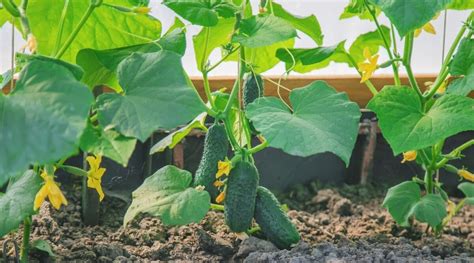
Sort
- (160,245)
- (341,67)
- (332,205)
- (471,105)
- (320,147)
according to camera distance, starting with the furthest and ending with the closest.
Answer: (341,67) < (332,205) < (160,245) < (471,105) < (320,147)

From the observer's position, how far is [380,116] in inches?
51.6

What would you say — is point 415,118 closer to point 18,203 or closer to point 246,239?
point 246,239

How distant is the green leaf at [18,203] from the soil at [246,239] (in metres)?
0.16

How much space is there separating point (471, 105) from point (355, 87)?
64 centimetres

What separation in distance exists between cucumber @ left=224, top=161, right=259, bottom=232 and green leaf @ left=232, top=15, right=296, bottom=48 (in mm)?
194

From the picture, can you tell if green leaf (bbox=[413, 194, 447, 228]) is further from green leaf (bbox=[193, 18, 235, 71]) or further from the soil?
green leaf (bbox=[193, 18, 235, 71])

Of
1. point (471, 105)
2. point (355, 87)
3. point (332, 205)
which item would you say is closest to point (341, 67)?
point (355, 87)

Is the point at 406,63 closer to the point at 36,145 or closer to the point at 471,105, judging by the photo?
the point at 471,105

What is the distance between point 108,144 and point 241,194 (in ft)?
1.03

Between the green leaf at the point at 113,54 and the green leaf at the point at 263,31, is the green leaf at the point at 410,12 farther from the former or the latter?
the green leaf at the point at 113,54

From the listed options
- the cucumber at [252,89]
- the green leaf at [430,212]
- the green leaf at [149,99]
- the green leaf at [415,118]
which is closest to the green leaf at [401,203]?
the green leaf at [430,212]

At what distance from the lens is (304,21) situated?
153 centimetres

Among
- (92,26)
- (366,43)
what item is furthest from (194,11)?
(366,43)

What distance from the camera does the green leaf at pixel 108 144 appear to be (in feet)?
3.45
